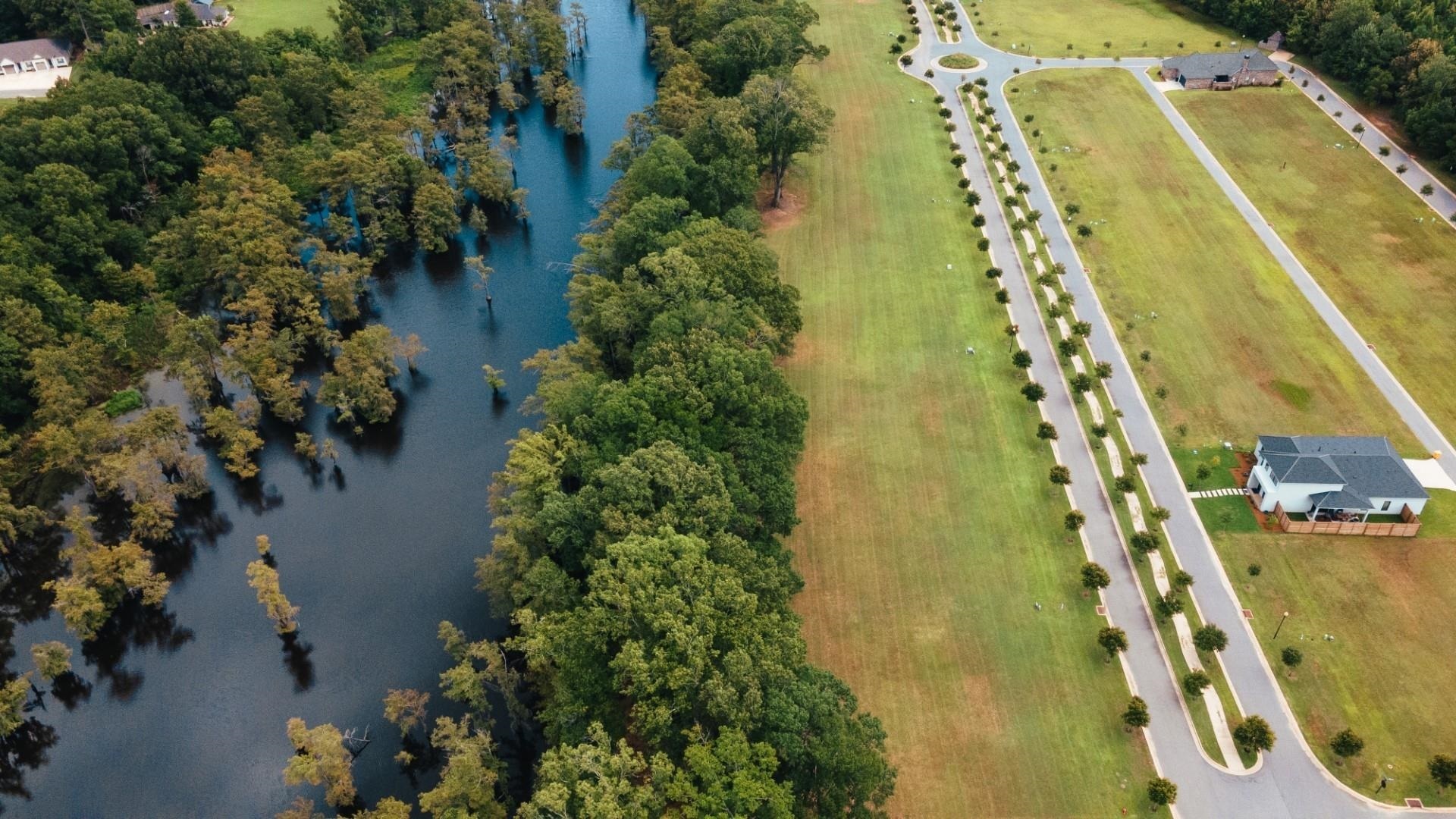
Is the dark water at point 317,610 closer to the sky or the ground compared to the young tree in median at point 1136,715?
closer to the sky

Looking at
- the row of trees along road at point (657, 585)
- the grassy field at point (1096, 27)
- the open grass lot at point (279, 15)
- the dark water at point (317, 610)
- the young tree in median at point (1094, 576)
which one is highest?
the open grass lot at point (279, 15)

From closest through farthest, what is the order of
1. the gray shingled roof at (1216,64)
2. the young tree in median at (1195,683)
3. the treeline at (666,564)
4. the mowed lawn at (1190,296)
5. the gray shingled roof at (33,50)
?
1. the treeline at (666,564)
2. the young tree in median at (1195,683)
3. the mowed lawn at (1190,296)
4. the gray shingled roof at (1216,64)
5. the gray shingled roof at (33,50)

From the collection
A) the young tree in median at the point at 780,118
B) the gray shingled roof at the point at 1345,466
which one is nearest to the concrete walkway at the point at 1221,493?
the gray shingled roof at the point at 1345,466

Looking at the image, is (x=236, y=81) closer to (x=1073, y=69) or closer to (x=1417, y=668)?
(x=1073, y=69)

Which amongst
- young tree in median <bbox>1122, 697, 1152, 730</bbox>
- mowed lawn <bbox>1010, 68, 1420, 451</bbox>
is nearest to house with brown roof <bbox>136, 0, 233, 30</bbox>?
mowed lawn <bbox>1010, 68, 1420, 451</bbox>

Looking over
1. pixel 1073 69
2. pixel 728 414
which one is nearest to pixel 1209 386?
pixel 728 414

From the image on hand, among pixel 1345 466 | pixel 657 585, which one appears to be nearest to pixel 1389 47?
pixel 1345 466

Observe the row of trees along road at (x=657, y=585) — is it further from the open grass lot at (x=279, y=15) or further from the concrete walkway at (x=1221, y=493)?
the open grass lot at (x=279, y=15)

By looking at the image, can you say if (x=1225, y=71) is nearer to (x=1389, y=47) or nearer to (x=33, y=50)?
(x=1389, y=47)
